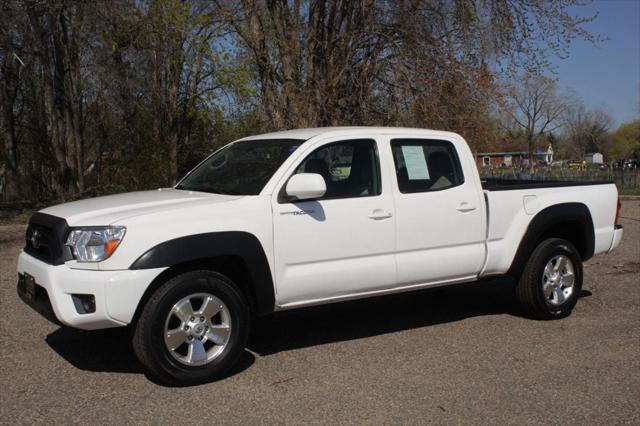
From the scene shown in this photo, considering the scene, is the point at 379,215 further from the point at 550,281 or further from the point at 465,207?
the point at 550,281

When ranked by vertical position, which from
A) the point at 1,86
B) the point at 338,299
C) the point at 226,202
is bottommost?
the point at 338,299

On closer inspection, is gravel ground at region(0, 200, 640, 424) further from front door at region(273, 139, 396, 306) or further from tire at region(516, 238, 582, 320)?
front door at region(273, 139, 396, 306)

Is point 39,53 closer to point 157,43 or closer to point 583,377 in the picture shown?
point 157,43

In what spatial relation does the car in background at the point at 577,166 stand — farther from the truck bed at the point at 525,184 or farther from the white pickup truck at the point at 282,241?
the white pickup truck at the point at 282,241

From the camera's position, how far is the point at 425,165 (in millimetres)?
6031

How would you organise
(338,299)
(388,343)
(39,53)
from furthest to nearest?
1. (39,53)
2. (388,343)
3. (338,299)

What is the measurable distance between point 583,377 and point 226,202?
2923 mm

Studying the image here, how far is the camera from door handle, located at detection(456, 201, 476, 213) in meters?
5.99

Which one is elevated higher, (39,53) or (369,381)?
(39,53)

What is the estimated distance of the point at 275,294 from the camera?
510cm

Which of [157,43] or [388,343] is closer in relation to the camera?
[388,343]

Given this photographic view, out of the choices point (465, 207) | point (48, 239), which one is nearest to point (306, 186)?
point (465, 207)

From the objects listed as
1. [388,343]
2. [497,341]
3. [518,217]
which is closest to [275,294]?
[388,343]

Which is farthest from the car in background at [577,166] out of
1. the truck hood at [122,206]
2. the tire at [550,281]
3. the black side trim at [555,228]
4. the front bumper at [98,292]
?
the front bumper at [98,292]
